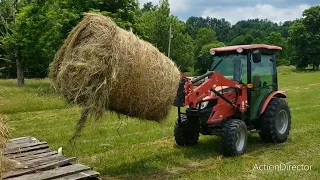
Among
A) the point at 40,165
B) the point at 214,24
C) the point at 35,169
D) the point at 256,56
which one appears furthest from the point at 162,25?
the point at 214,24

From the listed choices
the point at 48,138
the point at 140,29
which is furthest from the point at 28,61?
the point at 48,138

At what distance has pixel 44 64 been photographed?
28.0 meters

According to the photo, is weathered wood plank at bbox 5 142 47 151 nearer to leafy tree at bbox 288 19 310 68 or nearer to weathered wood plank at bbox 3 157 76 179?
weathered wood plank at bbox 3 157 76 179

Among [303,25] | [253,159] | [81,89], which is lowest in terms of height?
[253,159]

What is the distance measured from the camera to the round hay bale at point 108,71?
5535mm

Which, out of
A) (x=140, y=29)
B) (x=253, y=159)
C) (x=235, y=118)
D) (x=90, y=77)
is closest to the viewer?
(x=90, y=77)

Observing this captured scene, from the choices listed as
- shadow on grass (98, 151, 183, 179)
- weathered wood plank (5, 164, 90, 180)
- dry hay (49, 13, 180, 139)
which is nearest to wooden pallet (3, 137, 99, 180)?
weathered wood plank (5, 164, 90, 180)

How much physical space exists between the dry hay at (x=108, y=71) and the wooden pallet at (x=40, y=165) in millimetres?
772

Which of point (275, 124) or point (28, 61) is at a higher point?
point (28, 61)

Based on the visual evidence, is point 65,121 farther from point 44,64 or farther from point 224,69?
point 44,64

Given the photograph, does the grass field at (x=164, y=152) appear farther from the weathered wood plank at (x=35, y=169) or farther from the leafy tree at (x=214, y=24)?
the leafy tree at (x=214, y=24)

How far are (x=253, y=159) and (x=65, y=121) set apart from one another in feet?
22.3

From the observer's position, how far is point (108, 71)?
5.53 meters

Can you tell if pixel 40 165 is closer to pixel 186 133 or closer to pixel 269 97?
pixel 186 133
